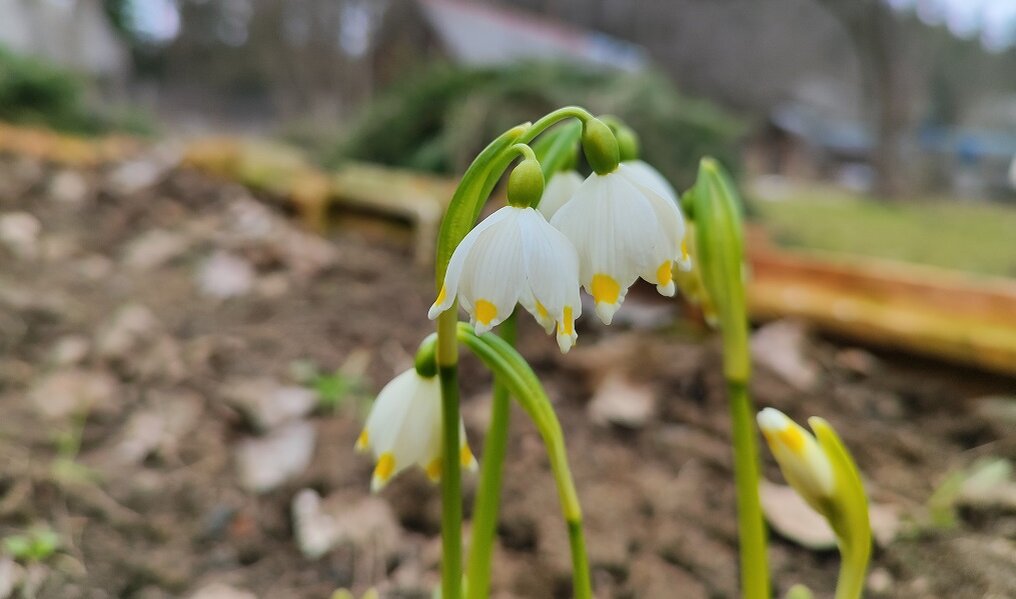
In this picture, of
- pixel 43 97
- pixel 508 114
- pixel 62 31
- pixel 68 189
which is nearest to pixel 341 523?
pixel 508 114

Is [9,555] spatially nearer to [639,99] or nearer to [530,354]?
[530,354]

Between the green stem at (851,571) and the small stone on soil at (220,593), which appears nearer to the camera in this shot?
the green stem at (851,571)

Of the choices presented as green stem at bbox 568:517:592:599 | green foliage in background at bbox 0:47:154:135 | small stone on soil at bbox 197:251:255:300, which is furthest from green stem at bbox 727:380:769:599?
green foliage in background at bbox 0:47:154:135

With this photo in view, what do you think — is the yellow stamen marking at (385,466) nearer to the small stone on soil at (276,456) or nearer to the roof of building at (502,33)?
the small stone on soil at (276,456)

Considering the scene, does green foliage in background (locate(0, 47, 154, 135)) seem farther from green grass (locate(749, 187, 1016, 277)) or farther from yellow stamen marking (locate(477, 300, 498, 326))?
yellow stamen marking (locate(477, 300, 498, 326))

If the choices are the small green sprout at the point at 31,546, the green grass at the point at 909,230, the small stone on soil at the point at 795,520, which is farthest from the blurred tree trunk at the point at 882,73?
the small green sprout at the point at 31,546

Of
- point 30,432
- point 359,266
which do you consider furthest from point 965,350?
point 30,432

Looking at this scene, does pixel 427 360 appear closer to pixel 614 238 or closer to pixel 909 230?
pixel 614 238
